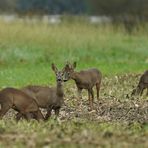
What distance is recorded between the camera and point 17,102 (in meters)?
11.8

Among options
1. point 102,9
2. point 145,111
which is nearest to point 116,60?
point 145,111

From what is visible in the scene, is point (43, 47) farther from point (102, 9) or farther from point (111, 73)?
point (102, 9)

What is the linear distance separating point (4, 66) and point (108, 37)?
7839 mm

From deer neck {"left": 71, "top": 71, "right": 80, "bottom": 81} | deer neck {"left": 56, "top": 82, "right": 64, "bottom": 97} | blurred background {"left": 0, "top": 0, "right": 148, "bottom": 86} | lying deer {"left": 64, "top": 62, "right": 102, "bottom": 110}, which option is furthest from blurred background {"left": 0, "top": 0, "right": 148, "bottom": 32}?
deer neck {"left": 56, "top": 82, "right": 64, "bottom": 97}

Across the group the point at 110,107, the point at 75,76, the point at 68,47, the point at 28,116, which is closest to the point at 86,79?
the point at 75,76

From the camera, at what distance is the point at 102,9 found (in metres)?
50.8

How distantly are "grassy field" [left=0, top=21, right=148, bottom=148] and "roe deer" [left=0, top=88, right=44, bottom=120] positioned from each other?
27 cm

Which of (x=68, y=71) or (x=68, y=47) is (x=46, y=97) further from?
(x=68, y=47)

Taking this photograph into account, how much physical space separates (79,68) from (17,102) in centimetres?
1251

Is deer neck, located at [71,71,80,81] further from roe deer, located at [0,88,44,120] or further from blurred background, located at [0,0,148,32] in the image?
blurred background, located at [0,0,148,32]

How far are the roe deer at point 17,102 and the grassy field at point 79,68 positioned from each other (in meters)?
0.27

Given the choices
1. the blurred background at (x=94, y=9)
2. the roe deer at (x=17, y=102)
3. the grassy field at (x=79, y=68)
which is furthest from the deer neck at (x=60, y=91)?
the blurred background at (x=94, y=9)

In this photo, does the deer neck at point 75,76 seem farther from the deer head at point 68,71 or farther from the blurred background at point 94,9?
the blurred background at point 94,9

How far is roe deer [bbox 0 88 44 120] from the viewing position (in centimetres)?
1176
